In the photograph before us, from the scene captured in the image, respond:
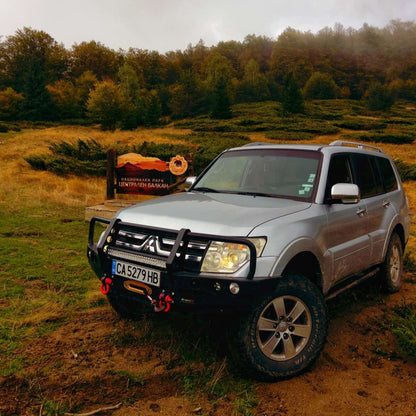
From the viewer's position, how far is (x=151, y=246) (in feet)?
10.3

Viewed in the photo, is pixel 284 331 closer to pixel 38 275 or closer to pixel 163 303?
pixel 163 303

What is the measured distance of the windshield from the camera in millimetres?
3866

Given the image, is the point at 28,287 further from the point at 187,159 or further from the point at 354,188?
the point at 187,159

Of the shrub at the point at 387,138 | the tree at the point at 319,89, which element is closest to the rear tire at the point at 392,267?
the shrub at the point at 387,138

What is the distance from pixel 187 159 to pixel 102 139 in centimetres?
2805

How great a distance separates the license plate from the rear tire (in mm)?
3110

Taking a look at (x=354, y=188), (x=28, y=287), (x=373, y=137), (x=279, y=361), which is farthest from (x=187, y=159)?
(x=373, y=137)

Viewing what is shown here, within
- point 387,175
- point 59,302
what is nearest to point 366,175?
point 387,175

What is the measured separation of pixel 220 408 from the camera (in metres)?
2.71

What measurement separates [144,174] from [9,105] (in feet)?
169

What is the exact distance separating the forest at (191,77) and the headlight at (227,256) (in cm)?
4242

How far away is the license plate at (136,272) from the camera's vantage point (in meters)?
2.97

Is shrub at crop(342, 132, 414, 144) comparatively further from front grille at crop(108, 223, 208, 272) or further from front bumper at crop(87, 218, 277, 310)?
front bumper at crop(87, 218, 277, 310)

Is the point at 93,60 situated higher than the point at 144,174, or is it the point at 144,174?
the point at 93,60
